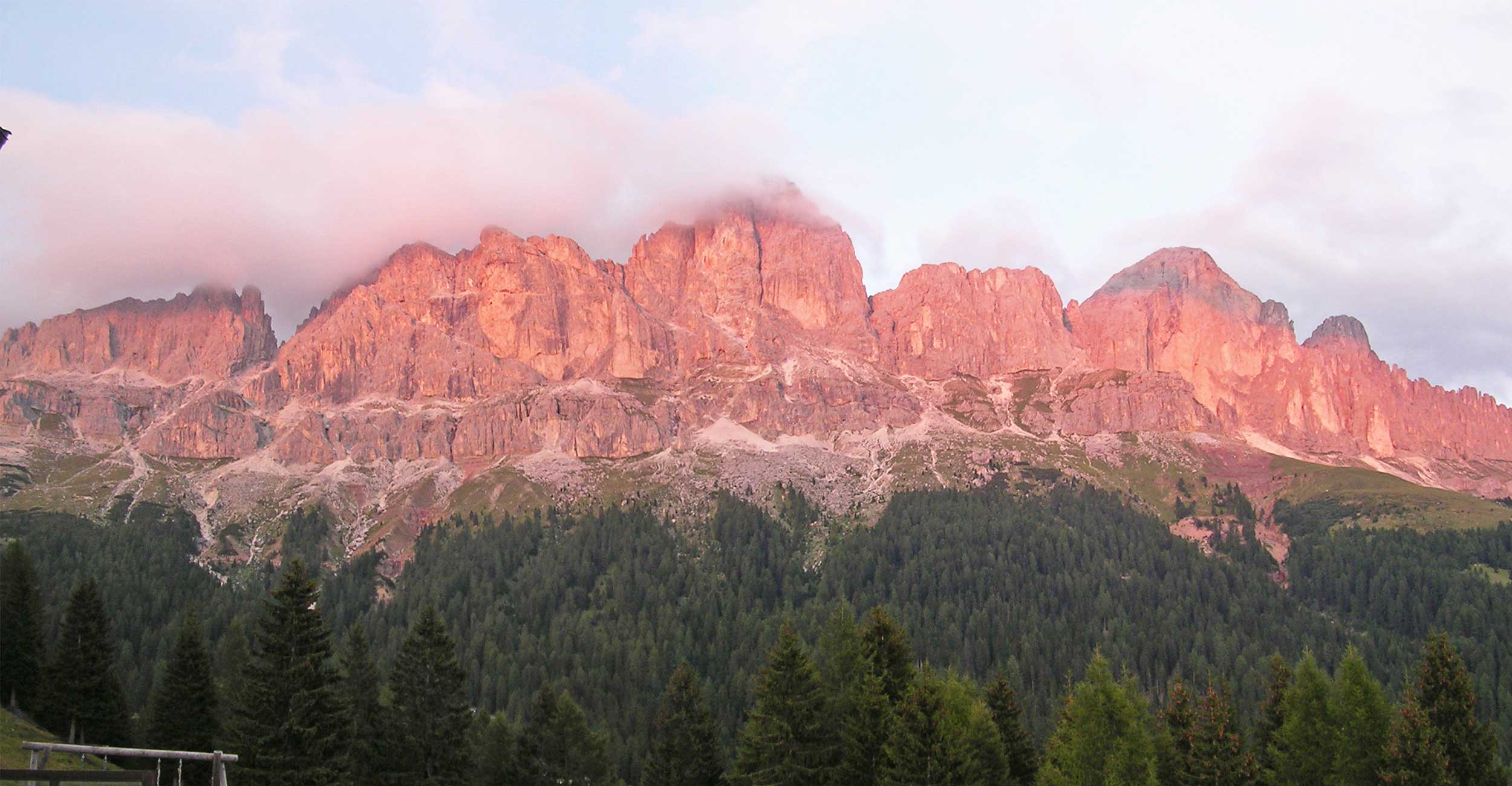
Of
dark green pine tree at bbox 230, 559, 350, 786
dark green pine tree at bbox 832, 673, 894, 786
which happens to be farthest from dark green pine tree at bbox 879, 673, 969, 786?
dark green pine tree at bbox 230, 559, 350, 786

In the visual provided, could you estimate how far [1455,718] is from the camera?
5409cm

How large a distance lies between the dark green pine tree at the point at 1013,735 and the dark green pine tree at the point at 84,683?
5813cm

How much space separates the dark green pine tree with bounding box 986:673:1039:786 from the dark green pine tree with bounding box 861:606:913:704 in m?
10.1

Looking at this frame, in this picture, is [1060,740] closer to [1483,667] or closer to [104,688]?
[104,688]

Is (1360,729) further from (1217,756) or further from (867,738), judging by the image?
(867,738)

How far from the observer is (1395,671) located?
198 m

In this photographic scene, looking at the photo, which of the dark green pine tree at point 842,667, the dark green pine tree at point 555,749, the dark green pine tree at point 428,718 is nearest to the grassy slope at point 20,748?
the dark green pine tree at point 428,718

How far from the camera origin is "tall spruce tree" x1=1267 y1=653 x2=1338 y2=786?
61.8m

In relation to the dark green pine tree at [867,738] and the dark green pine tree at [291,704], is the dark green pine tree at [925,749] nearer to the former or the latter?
the dark green pine tree at [867,738]

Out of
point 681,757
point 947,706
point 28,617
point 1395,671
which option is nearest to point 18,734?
point 28,617

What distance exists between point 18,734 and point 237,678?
70.8 feet

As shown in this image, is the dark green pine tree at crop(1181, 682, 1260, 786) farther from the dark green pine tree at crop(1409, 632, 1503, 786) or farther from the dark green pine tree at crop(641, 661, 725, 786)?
the dark green pine tree at crop(641, 661, 725, 786)

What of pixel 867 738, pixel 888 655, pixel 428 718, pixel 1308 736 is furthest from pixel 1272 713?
pixel 428 718

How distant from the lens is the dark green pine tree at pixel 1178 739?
6444 centimetres
